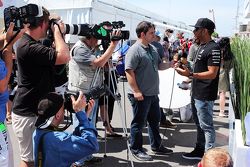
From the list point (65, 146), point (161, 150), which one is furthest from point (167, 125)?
point (65, 146)

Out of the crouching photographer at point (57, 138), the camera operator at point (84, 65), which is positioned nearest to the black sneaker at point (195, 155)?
the camera operator at point (84, 65)

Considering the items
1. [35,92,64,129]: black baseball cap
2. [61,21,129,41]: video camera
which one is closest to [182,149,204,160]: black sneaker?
[61,21,129,41]: video camera

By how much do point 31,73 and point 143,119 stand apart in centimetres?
188

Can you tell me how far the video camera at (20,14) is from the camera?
2330mm

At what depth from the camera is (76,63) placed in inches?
153

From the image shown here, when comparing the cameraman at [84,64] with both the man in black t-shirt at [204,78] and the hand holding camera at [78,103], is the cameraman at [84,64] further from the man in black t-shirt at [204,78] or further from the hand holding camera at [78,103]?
the hand holding camera at [78,103]

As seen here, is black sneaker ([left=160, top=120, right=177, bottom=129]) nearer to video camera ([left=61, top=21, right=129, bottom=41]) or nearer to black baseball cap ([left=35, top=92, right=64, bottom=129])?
video camera ([left=61, top=21, right=129, bottom=41])

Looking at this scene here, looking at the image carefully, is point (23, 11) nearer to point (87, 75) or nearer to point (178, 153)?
point (87, 75)

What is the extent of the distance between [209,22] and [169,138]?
2122mm

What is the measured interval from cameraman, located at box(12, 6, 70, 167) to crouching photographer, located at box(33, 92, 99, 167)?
524 millimetres

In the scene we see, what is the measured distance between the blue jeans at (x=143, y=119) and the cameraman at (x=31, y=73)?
163cm

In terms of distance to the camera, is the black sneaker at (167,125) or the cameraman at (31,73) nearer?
the cameraman at (31,73)

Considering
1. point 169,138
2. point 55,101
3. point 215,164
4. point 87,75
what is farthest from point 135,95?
point 215,164

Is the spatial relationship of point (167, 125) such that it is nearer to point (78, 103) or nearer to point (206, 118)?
point (206, 118)
